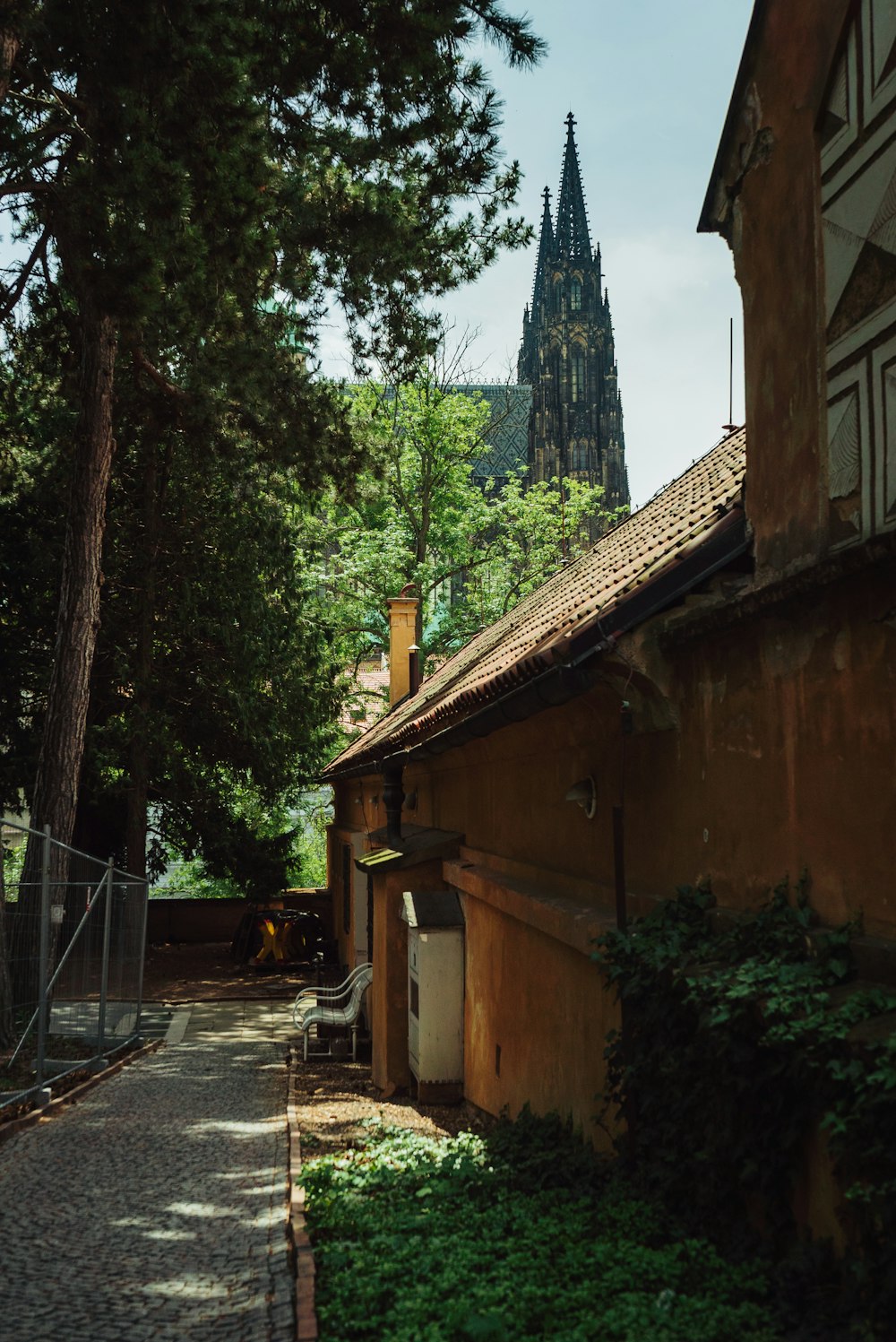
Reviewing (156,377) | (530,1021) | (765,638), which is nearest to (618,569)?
(530,1021)

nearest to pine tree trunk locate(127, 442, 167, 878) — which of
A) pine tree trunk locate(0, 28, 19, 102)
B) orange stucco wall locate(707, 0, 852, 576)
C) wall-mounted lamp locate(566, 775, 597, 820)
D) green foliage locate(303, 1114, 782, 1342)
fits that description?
pine tree trunk locate(0, 28, 19, 102)

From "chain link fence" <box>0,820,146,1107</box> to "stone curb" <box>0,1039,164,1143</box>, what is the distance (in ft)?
0.47

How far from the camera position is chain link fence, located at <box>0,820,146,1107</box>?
1049cm

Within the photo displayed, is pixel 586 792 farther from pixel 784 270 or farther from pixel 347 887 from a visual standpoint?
pixel 347 887

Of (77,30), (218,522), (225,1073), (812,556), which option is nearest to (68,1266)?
(812,556)

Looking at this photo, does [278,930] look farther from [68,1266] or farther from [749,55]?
[749,55]

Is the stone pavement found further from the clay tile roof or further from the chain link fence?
the clay tile roof

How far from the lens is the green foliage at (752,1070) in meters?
3.57

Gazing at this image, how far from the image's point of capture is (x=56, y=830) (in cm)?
1589

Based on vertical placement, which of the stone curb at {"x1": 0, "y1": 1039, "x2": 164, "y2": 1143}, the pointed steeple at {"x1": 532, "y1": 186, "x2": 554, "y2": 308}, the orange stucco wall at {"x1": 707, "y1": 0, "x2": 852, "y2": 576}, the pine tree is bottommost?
the stone curb at {"x1": 0, "y1": 1039, "x2": 164, "y2": 1143}

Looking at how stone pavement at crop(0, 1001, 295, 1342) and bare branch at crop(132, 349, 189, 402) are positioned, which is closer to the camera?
stone pavement at crop(0, 1001, 295, 1342)

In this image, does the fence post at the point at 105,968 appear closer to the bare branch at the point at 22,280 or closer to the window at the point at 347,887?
the bare branch at the point at 22,280

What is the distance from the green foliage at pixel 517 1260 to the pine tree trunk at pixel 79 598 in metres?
9.76

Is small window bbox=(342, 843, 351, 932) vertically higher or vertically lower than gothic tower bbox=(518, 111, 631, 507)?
lower
